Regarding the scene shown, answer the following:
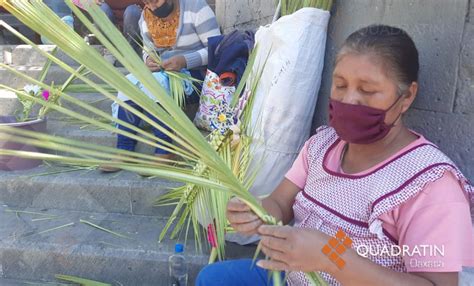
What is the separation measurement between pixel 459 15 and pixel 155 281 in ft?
5.64

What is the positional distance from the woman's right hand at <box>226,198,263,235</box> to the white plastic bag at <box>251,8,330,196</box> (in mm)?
741

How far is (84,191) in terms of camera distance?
2.55 metres

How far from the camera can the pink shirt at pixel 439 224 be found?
37.7 inches

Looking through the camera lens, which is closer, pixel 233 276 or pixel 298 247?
pixel 298 247

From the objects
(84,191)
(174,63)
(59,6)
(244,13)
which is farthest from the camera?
(59,6)

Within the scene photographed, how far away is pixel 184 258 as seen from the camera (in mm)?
2002

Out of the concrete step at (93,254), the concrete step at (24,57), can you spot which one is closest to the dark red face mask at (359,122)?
the concrete step at (93,254)

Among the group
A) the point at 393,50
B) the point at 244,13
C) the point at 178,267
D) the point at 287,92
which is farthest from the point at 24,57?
the point at 393,50

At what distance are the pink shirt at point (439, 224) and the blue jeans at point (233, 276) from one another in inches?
20.7

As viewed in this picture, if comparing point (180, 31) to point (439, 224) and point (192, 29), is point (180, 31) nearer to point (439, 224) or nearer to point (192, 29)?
point (192, 29)

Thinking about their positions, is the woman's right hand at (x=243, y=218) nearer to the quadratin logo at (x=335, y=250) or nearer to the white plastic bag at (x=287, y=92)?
the quadratin logo at (x=335, y=250)

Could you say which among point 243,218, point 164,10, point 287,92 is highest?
point 164,10

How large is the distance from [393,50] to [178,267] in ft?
4.58

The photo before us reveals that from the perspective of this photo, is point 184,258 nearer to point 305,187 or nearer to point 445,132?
point 305,187
